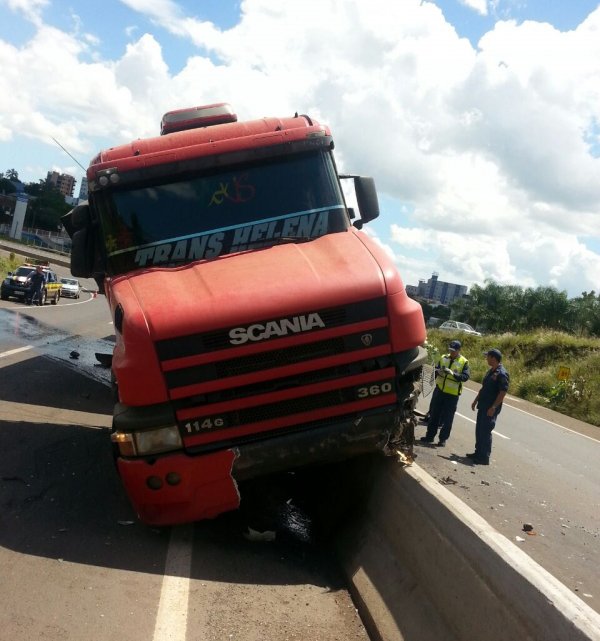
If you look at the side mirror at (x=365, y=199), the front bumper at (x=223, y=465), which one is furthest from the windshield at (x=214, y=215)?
the front bumper at (x=223, y=465)

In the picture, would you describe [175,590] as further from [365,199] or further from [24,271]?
[24,271]

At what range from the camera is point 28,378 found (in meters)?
11.4

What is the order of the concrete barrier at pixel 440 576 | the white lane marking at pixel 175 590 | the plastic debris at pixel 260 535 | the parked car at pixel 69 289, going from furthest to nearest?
the parked car at pixel 69 289
the plastic debris at pixel 260 535
the white lane marking at pixel 175 590
the concrete barrier at pixel 440 576

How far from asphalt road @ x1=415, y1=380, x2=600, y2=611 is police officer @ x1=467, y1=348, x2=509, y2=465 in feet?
0.83

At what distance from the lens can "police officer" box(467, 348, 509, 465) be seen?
10086mm

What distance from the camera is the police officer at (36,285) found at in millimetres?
28844

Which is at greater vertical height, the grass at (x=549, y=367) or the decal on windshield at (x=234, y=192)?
the decal on windshield at (x=234, y=192)

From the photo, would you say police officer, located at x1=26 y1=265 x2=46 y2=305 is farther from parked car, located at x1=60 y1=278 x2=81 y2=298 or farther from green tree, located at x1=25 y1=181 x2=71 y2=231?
green tree, located at x1=25 y1=181 x2=71 y2=231

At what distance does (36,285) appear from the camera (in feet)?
94.9

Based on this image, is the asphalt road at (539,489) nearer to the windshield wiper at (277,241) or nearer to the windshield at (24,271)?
the windshield wiper at (277,241)

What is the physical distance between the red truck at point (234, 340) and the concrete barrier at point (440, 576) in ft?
2.10

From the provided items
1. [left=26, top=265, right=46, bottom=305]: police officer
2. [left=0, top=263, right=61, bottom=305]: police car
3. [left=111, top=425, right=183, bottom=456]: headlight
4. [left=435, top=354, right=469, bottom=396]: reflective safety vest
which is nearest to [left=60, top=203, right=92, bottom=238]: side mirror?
[left=111, top=425, right=183, bottom=456]: headlight

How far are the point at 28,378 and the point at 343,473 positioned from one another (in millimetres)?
6666

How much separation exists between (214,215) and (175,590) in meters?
3.05
